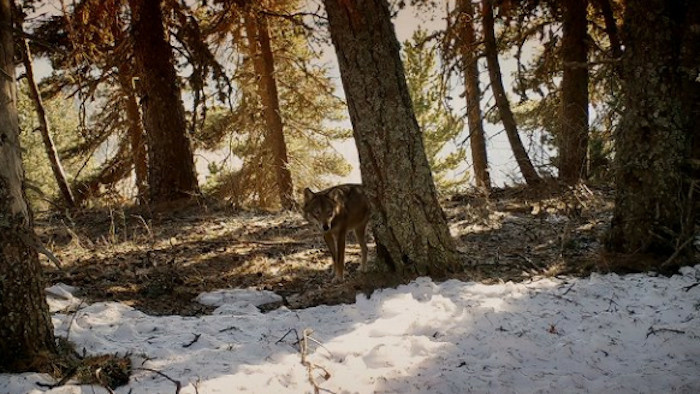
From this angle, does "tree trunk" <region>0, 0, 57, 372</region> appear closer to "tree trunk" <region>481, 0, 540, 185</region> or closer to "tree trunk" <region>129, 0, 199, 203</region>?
"tree trunk" <region>129, 0, 199, 203</region>

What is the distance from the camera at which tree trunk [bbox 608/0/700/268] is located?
19.3 feet

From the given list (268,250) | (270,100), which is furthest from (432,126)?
(268,250)

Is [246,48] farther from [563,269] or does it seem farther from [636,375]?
[636,375]

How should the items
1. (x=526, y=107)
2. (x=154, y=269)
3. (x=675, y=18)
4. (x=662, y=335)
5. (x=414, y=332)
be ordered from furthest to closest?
(x=526, y=107), (x=154, y=269), (x=675, y=18), (x=414, y=332), (x=662, y=335)

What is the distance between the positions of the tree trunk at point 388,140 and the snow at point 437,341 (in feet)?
1.81

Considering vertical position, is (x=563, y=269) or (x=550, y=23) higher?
(x=550, y=23)

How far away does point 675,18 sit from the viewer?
5906 mm

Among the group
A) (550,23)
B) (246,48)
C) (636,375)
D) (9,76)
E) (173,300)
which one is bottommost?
(636,375)

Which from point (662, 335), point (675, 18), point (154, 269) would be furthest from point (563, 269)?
point (154, 269)

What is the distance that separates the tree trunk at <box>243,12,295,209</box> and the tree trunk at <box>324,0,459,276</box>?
885 cm

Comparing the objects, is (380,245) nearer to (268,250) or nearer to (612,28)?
(268,250)

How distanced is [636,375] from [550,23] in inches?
424

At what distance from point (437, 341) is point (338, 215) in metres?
3.41

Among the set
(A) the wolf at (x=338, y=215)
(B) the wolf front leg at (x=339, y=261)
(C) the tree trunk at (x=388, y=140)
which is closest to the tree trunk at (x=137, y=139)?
(A) the wolf at (x=338, y=215)
